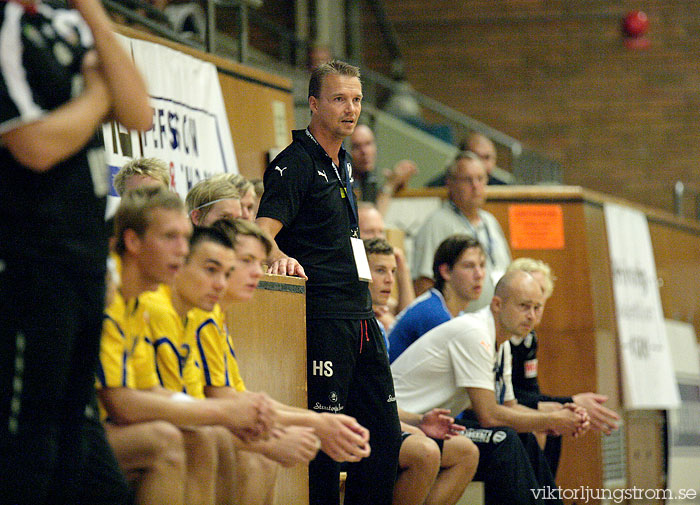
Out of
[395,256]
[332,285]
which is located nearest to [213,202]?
[332,285]

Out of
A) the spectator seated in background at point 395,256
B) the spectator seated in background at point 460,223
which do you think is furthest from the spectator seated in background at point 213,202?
the spectator seated in background at point 460,223

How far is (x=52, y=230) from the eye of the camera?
1.79 m

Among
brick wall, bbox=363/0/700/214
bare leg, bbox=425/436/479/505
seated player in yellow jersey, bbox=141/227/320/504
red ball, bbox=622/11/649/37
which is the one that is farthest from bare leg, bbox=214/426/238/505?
red ball, bbox=622/11/649/37

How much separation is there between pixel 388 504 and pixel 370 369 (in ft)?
1.53

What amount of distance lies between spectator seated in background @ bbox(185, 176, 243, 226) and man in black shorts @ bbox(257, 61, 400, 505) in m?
0.10

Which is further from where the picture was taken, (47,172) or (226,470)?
(226,470)

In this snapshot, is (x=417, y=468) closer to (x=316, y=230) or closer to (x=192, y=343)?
(x=316, y=230)

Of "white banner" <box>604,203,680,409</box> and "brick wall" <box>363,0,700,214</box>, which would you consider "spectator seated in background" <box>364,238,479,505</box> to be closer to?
"white banner" <box>604,203,680,409</box>

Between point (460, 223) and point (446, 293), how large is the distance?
1249 millimetres

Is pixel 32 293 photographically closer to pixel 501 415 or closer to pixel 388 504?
pixel 388 504

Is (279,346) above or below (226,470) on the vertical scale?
above

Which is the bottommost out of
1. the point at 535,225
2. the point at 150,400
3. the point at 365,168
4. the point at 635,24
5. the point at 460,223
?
the point at 150,400

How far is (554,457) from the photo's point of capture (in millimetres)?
5164

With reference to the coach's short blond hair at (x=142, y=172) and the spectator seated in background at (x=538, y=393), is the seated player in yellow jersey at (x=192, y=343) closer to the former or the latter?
the coach's short blond hair at (x=142, y=172)
